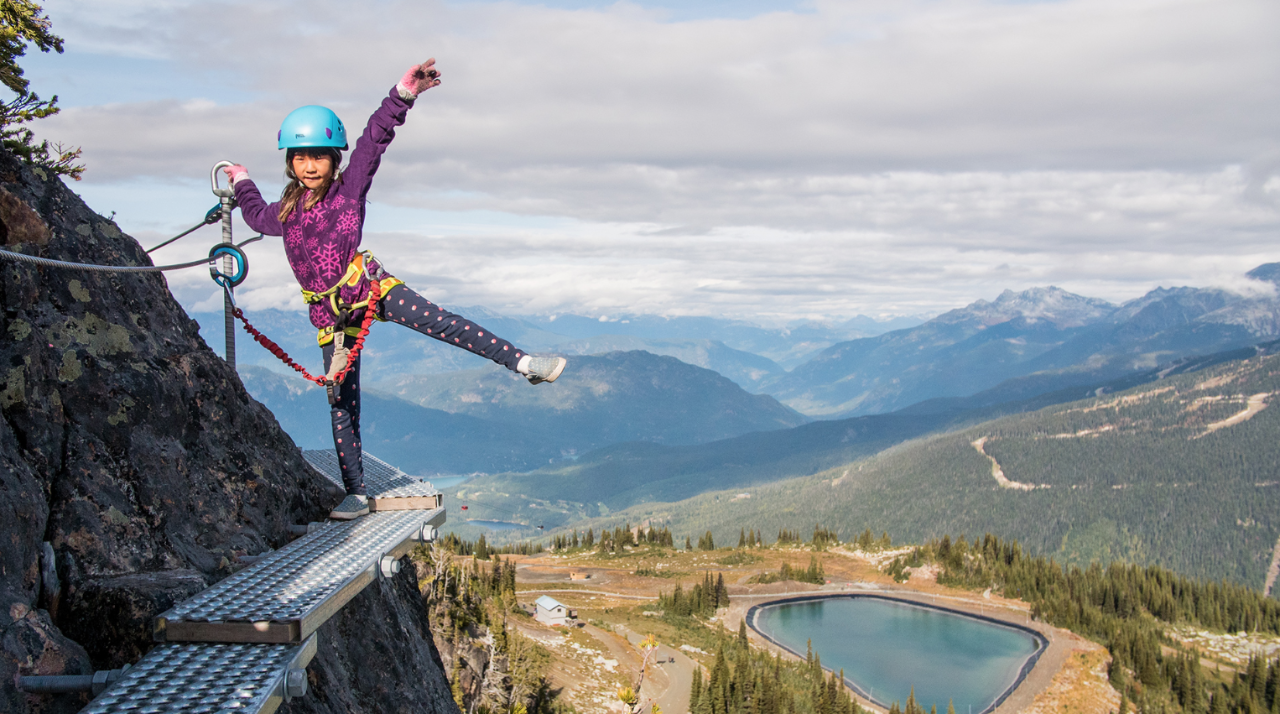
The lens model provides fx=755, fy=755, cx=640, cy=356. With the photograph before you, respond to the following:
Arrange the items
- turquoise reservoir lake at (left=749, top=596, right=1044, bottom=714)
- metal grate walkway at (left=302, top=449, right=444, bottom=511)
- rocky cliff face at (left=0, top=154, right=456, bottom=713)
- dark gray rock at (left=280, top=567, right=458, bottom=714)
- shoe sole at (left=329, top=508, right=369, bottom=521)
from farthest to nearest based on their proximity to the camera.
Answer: turquoise reservoir lake at (left=749, top=596, right=1044, bottom=714) < metal grate walkway at (left=302, top=449, right=444, bottom=511) < shoe sole at (left=329, top=508, right=369, bottom=521) < dark gray rock at (left=280, top=567, right=458, bottom=714) < rocky cliff face at (left=0, top=154, right=456, bottom=713)

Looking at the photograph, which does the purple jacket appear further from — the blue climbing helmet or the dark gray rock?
the dark gray rock

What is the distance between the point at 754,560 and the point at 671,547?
18256 millimetres

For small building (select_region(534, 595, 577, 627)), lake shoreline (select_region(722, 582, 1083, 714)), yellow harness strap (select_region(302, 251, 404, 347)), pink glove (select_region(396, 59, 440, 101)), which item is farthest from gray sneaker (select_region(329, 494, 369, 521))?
lake shoreline (select_region(722, 582, 1083, 714))

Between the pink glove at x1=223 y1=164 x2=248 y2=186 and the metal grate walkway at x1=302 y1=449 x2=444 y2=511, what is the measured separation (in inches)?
214

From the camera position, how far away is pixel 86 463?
8.09 m

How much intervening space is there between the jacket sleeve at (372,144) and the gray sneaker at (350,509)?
4972mm

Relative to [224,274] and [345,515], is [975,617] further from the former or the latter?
[224,274]

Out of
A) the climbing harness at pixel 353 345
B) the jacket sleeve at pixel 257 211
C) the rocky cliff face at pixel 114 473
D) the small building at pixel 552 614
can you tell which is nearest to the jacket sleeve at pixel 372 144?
the jacket sleeve at pixel 257 211

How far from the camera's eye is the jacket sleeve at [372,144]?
1083 centimetres

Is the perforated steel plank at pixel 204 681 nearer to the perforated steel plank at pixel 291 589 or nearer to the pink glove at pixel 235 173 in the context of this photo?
the perforated steel plank at pixel 291 589

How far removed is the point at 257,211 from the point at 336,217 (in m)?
1.28

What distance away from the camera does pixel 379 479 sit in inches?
587

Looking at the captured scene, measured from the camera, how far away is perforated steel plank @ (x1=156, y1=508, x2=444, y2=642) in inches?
275

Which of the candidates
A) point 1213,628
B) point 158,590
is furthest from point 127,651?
point 1213,628
